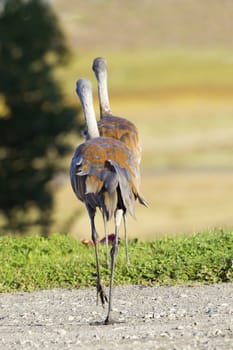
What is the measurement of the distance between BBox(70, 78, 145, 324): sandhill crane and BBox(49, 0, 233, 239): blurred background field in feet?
12.5

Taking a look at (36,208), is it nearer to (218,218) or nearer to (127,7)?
(218,218)

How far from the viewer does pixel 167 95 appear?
69188mm

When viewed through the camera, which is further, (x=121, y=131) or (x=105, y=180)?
(x=121, y=131)

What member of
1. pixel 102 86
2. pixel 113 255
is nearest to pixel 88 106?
pixel 113 255

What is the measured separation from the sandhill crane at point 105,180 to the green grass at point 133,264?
1116mm

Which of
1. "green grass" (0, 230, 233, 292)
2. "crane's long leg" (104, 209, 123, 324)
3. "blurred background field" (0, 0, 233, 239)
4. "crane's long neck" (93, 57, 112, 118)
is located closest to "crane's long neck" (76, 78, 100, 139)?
"crane's long leg" (104, 209, 123, 324)

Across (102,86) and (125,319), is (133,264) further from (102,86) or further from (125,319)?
(102,86)

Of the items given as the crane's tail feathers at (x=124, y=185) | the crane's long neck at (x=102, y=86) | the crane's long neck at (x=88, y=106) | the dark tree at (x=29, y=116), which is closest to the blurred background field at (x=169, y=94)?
the dark tree at (x=29, y=116)

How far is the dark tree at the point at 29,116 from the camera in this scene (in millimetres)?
24078

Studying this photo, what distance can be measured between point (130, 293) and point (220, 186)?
29986 millimetres

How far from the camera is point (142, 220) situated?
33.3 meters

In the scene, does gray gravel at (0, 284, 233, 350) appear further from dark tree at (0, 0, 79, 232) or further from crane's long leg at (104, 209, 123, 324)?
dark tree at (0, 0, 79, 232)

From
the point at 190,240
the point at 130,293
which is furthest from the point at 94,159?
the point at 190,240

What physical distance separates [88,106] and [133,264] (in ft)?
5.25
